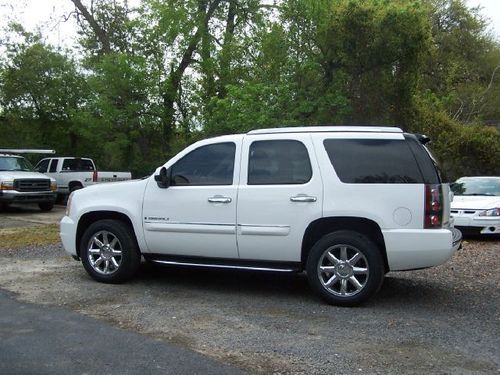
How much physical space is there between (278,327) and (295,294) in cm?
→ 138

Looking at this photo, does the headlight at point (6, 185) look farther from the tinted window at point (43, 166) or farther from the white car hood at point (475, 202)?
the white car hood at point (475, 202)

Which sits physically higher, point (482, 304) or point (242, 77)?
point (242, 77)

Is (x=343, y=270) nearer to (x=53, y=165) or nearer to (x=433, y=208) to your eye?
(x=433, y=208)

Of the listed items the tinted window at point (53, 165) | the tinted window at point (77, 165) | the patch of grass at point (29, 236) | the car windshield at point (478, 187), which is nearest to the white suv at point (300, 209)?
the patch of grass at point (29, 236)

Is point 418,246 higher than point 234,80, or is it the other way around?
point 234,80

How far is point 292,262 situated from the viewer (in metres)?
6.43

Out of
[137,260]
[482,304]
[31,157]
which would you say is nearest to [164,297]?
[137,260]

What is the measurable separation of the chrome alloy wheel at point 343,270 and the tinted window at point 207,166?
4.84 feet

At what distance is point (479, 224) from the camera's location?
38.1 feet

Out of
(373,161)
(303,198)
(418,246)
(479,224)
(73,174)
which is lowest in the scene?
(479,224)

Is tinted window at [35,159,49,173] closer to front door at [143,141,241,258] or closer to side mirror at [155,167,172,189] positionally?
front door at [143,141,241,258]

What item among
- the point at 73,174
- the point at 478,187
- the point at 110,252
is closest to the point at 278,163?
the point at 110,252

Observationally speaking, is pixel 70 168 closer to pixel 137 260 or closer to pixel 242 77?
pixel 242 77

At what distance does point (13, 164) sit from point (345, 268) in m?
15.3
